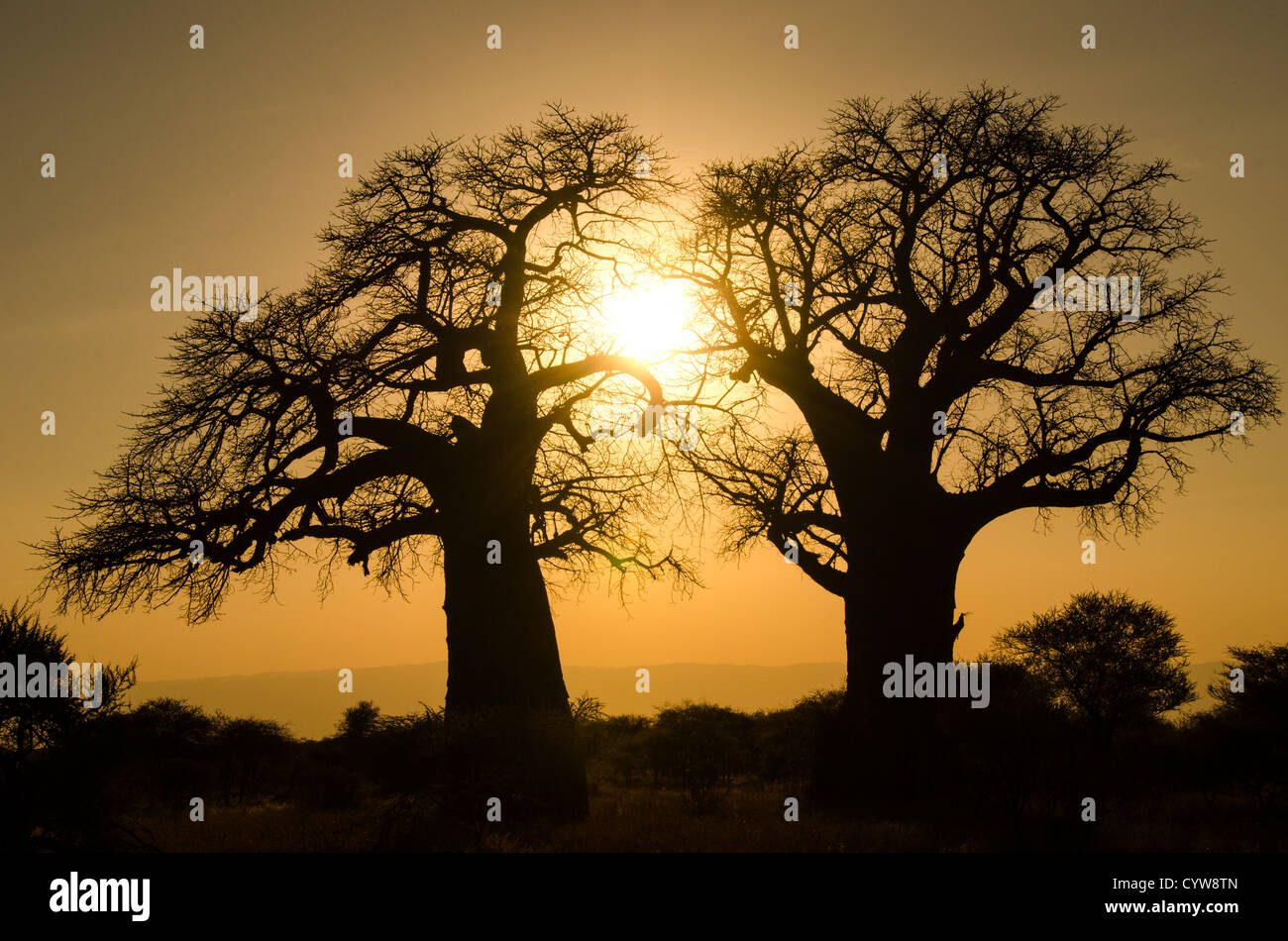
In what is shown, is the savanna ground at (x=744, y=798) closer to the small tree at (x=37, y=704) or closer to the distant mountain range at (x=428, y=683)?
the small tree at (x=37, y=704)

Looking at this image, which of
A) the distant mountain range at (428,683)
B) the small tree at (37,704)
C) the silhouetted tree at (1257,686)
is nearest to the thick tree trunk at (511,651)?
the small tree at (37,704)

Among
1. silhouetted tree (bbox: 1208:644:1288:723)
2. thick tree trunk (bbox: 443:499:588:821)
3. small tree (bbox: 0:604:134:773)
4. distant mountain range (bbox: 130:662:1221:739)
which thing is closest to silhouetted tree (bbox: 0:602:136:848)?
small tree (bbox: 0:604:134:773)

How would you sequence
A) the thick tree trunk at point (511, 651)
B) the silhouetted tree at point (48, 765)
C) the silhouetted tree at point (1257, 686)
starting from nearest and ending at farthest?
the silhouetted tree at point (48, 765) → the thick tree trunk at point (511, 651) → the silhouetted tree at point (1257, 686)

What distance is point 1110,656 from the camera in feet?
71.4

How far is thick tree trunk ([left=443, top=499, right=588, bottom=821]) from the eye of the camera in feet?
34.9

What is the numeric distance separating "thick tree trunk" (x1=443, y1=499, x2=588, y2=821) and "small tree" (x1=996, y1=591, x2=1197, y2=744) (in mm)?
13150

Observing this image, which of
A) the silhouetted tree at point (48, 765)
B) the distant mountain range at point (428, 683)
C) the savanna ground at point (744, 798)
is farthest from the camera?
the distant mountain range at point (428, 683)

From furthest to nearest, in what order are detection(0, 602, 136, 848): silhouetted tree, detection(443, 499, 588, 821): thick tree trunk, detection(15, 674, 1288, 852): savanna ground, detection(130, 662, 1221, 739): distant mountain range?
detection(130, 662, 1221, 739): distant mountain range < detection(443, 499, 588, 821): thick tree trunk < detection(15, 674, 1288, 852): savanna ground < detection(0, 602, 136, 848): silhouetted tree

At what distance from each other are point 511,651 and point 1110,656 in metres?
15.7

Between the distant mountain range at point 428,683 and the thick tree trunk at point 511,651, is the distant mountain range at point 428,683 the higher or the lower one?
the lower one

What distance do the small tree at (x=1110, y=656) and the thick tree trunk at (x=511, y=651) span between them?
13150 mm

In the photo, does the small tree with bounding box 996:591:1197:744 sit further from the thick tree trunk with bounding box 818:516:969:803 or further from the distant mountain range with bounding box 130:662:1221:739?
the distant mountain range with bounding box 130:662:1221:739

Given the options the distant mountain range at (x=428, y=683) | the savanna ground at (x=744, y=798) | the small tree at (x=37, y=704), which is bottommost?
the distant mountain range at (x=428, y=683)

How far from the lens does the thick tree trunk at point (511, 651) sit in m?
10.6
